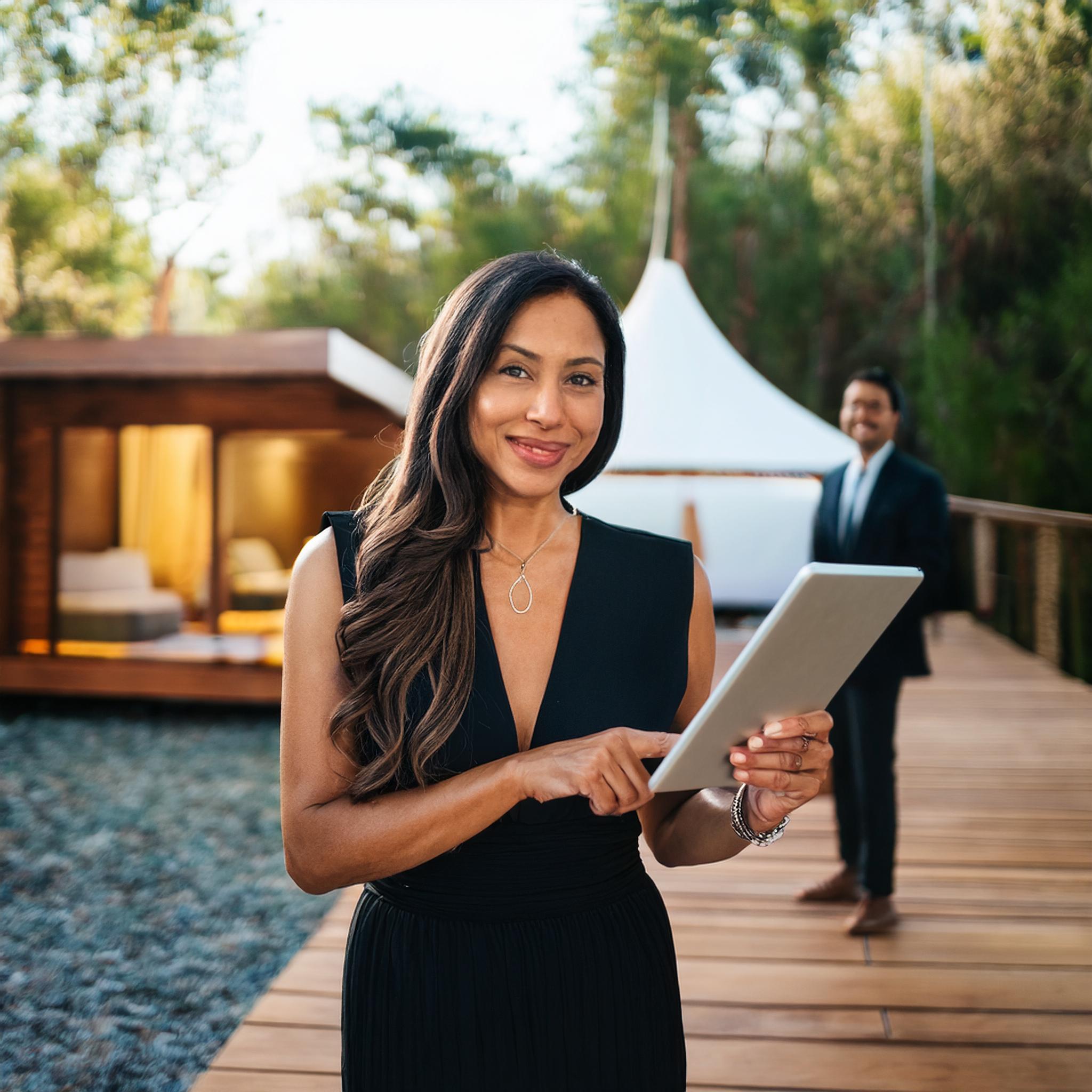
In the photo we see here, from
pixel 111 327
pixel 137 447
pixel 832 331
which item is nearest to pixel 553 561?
pixel 137 447

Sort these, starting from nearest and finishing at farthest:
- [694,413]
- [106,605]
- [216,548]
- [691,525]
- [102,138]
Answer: [694,413] → [691,525] → [106,605] → [216,548] → [102,138]

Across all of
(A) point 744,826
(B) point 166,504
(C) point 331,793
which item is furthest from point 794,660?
(B) point 166,504

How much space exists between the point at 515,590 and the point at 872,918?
2.34 meters

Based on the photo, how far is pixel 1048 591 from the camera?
27.3 feet

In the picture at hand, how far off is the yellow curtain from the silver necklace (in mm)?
7237

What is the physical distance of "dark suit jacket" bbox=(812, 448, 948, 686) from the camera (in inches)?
131

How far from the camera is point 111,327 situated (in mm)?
18297

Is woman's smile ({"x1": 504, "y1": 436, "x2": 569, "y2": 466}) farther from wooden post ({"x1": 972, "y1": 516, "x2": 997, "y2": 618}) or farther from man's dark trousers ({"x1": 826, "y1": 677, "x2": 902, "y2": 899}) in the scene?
wooden post ({"x1": 972, "y1": 516, "x2": 997, "y2": 618})

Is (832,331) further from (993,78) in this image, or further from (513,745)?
(513,745)

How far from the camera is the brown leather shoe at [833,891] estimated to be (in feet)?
11.3

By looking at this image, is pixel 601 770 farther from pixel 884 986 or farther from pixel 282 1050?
pixel 884 986

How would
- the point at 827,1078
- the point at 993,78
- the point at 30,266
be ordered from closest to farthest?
the point at 827,1078
the point at 993,78
the point at 30,266

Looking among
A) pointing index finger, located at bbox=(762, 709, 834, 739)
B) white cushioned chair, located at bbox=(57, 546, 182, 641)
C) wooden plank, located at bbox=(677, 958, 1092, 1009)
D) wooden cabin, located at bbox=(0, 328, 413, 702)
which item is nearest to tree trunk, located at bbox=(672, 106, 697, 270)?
wooden cabin, located at bbox=(0, 328, 413, 702)

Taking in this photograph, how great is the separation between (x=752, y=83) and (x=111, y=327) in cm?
1138
